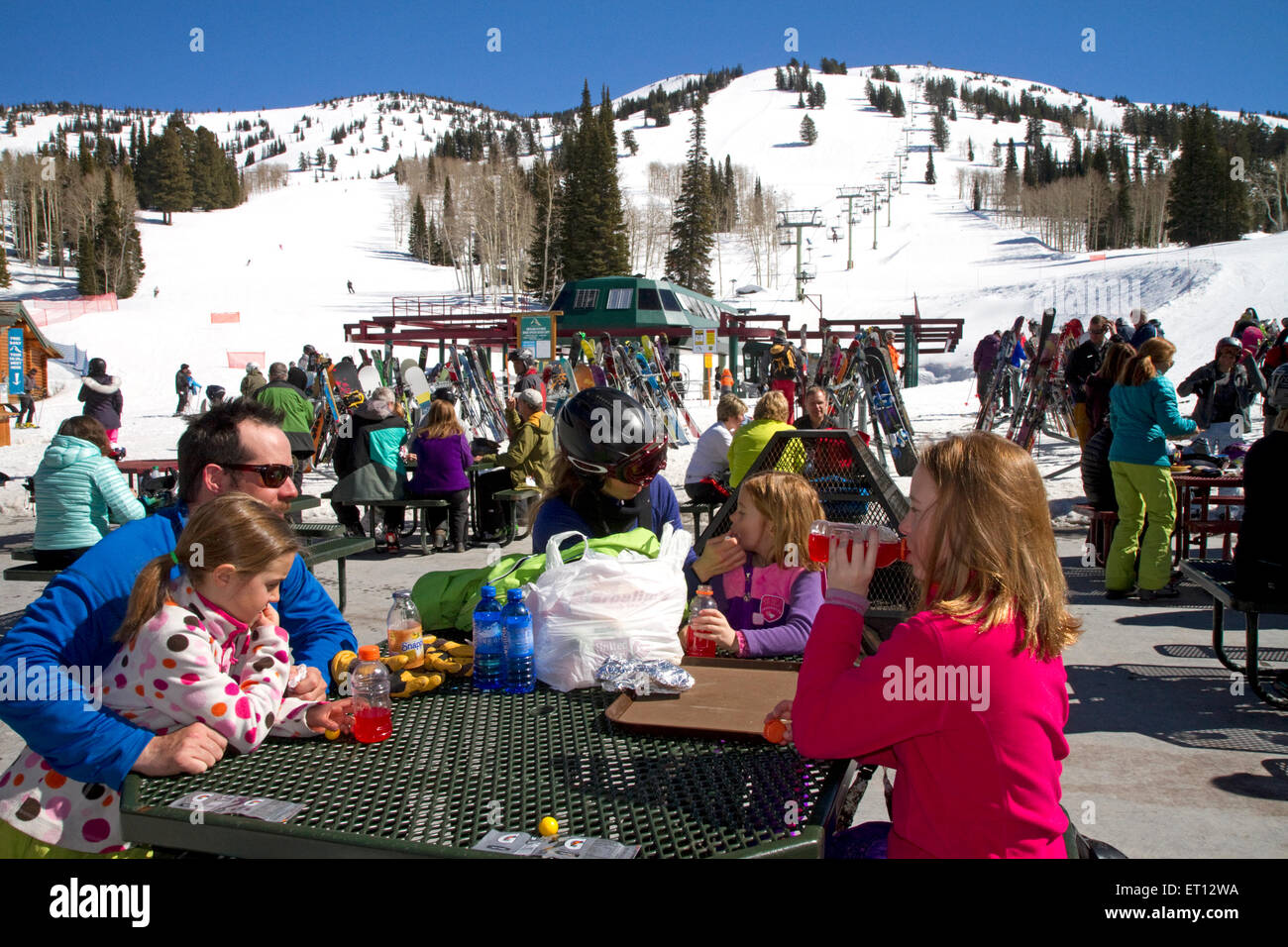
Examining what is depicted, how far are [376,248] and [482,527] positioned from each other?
3440 inches

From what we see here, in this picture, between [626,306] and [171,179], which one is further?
[171,179]

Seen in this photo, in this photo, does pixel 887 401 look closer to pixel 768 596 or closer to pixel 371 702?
pixel 768 596

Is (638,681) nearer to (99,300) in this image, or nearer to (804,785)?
(804,785)

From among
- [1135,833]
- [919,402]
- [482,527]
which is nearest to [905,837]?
[1135,833]

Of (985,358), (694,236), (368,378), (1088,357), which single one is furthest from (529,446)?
(694,236)

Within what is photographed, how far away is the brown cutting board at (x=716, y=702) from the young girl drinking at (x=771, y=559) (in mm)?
471

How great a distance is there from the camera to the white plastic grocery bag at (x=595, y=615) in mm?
2629

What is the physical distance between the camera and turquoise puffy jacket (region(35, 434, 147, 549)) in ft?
19.3

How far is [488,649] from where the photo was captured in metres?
2.62

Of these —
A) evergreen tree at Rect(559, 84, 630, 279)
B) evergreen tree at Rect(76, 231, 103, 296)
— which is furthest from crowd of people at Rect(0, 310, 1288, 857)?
evergreen tree at Rect(76, 231, 103, 296)

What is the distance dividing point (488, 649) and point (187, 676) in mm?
809

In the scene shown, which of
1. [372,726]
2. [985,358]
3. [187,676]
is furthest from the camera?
[985,358]

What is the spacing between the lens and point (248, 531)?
7.30ft
